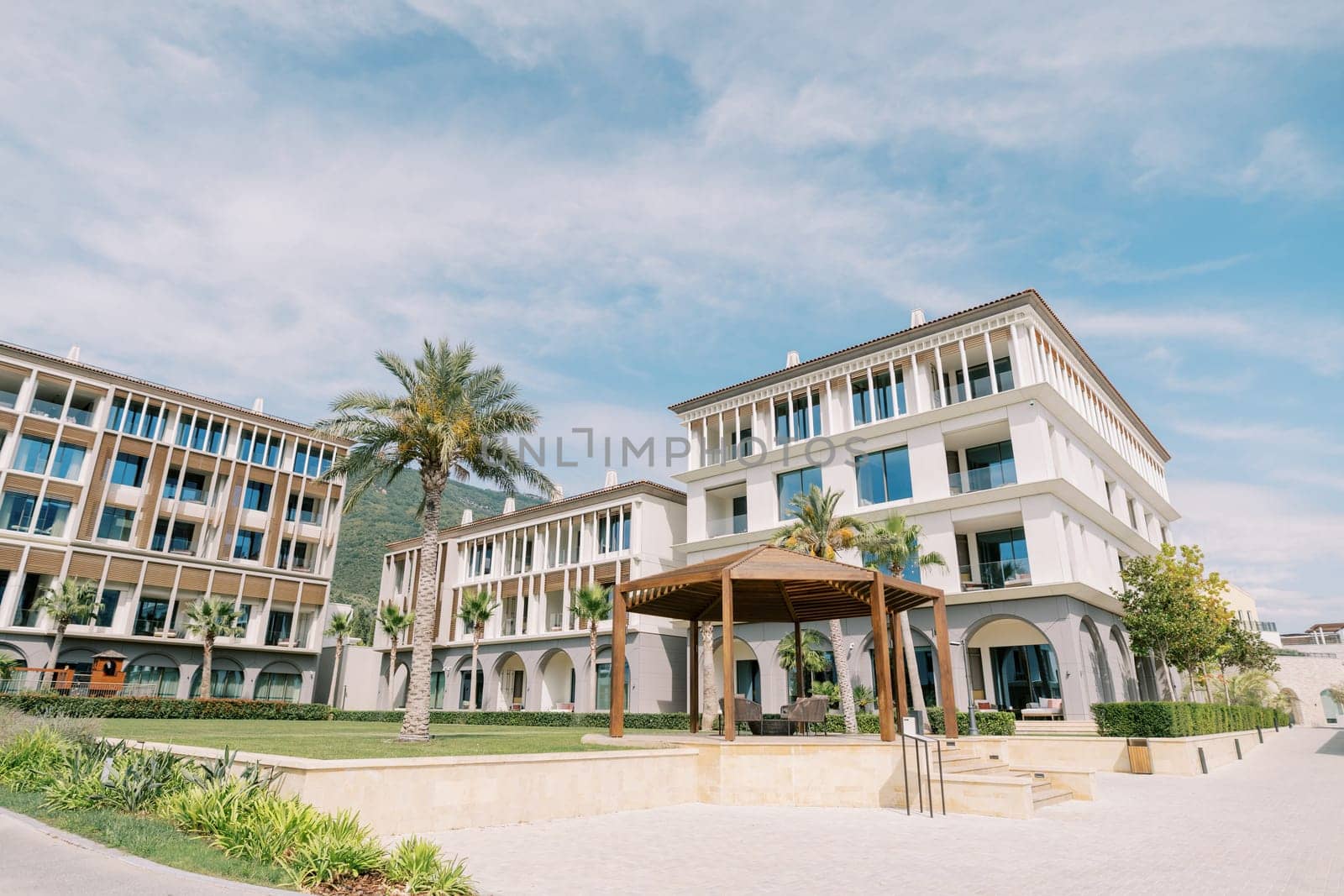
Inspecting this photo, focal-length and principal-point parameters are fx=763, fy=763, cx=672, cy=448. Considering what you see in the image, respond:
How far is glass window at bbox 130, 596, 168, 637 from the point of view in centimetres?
4028

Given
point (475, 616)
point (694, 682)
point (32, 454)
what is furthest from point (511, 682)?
point (694, 682)

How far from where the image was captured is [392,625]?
4622 centimetres

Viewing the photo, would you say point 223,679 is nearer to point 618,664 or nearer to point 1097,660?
point 618,664

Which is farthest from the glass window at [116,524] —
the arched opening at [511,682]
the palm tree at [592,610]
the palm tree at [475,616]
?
the palm tree at [592,610]

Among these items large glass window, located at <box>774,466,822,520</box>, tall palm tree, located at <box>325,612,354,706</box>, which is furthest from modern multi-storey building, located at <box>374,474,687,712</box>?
large glass window, located at <box>774,466,822,520</box>

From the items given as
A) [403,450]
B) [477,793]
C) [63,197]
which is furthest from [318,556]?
[477,793]

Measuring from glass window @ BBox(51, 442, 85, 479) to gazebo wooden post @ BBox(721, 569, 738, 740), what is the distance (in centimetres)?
4053

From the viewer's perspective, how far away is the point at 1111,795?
1466cm

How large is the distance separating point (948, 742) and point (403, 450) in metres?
15.6

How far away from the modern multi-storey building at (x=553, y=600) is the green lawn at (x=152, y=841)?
29.3m

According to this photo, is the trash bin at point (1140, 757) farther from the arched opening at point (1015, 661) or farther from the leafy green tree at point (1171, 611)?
the leafy green tree at point (1171, 611)

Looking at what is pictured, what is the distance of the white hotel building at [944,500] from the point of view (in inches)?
1099

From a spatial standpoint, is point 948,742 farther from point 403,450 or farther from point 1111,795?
point 403,450

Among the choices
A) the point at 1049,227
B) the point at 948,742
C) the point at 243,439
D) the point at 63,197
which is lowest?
the point at 948,742
